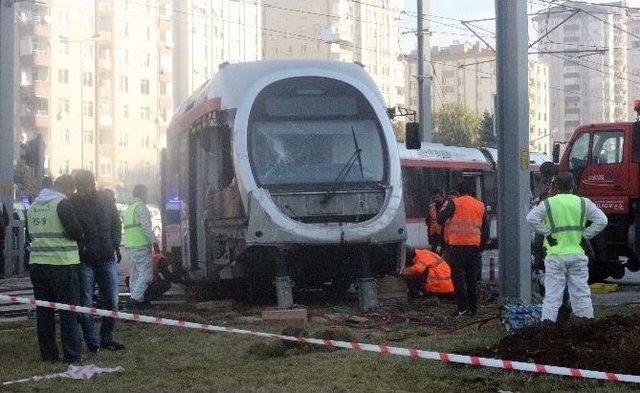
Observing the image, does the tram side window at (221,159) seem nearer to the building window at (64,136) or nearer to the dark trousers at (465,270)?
the dark trousers at (465,270)

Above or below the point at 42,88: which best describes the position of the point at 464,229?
below

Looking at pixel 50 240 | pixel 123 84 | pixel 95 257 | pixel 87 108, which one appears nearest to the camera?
pixel 50 240

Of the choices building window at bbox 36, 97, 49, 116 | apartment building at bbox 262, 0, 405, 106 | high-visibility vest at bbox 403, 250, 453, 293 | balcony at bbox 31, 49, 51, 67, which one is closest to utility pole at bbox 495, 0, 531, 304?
high-visibility vest at bbox 403, 250, 453, 293

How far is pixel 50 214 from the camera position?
473 inches

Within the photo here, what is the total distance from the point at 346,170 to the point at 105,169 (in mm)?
78005

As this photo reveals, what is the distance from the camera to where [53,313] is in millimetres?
12008

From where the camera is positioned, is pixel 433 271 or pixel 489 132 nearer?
pixel 433 271

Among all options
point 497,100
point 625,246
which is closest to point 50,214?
point 497,100

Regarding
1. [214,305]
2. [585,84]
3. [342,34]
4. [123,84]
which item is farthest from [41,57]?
[585,84]

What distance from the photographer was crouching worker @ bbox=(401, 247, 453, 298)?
18062mm

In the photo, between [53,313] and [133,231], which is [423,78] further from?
[53,313]

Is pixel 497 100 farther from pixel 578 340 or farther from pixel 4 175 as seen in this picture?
pixel 4 175

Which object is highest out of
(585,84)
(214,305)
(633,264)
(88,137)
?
(585,84)

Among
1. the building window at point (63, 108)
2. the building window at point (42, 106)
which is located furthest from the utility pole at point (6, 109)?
the building window at point (63, 108)
